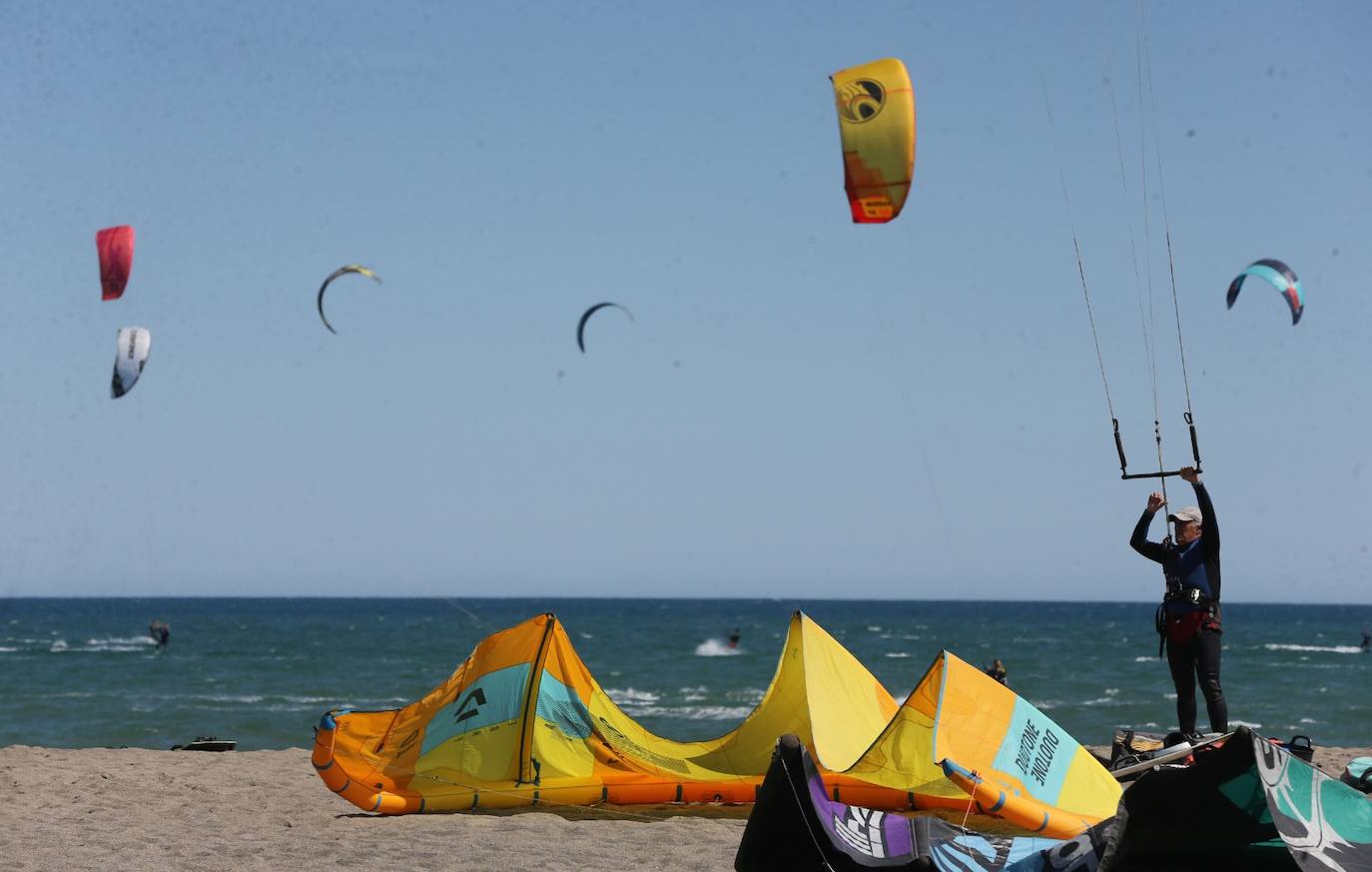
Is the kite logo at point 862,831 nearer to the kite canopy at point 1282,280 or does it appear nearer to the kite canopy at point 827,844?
the kite canopy at point 827,844

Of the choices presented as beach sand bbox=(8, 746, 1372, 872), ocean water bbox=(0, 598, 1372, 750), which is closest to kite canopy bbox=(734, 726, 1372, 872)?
beach sand bbox=(8, 746, 1372, 872)

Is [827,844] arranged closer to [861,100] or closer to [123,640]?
[861,100]

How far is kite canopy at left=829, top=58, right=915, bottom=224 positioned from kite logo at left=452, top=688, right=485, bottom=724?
5.17 m

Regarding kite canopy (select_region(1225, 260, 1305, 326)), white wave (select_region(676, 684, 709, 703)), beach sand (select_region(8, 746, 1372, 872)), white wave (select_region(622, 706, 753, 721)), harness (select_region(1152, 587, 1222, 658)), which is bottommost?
white wave (select_region(676, 684, 709, 703))

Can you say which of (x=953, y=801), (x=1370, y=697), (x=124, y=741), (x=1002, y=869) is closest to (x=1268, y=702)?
(x=1370, y=697)

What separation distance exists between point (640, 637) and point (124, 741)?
53.8 m

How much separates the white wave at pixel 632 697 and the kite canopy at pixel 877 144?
17.5 metres

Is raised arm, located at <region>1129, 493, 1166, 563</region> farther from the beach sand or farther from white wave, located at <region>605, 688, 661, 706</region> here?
white wave, located at <region>605, 688, 661, 706</region>

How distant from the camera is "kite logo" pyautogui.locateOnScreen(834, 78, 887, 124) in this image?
12.2 metres

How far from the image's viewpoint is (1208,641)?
29.0 ft

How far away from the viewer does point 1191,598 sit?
8812 millimetres

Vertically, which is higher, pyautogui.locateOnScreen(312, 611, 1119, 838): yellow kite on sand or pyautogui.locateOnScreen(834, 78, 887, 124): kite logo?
pyautogui.locateOnScreen(834, 78, 887, 124): kite logo

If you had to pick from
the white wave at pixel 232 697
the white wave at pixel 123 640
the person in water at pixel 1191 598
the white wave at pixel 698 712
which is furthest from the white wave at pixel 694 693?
the white wave at pixel 123 640

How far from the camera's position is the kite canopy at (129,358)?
20.4 meters
